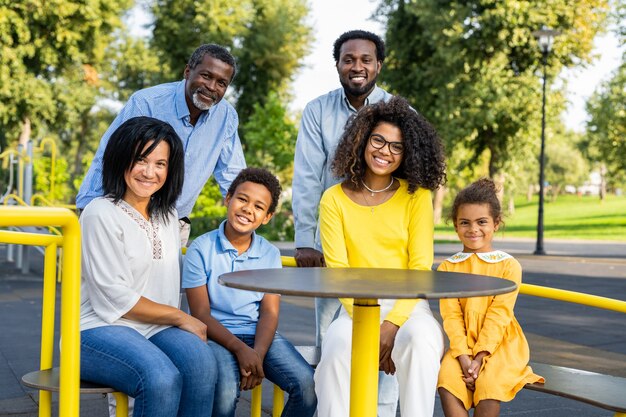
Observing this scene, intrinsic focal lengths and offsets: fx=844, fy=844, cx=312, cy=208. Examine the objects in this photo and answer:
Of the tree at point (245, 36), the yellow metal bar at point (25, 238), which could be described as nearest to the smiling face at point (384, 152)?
the yellow metal bar at point (25, 238)

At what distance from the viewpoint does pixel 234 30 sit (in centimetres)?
3650

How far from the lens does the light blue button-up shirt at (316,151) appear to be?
4.17 metres

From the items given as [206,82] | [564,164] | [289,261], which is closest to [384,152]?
[289,261]

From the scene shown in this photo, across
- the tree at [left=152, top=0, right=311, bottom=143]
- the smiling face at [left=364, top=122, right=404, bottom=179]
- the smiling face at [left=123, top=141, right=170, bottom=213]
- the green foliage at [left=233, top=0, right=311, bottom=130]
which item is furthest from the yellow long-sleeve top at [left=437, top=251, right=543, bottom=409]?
the green foliage at [left=233, top=0, right=311, bottom=130]

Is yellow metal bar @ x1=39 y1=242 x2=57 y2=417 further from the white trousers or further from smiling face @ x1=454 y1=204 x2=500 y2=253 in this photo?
smiling face @ x1=454 y1=204 x2=500 y2=253

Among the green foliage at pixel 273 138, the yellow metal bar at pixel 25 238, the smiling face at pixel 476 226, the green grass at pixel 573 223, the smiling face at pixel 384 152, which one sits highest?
the green foliage at pixel 273 138

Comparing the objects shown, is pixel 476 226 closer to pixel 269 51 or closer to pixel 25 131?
pixel 25 131

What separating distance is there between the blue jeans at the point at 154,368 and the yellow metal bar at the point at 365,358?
61cm

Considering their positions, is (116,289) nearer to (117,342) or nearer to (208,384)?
(117,342)

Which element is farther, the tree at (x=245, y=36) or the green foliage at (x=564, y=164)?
the green foliage at (x=564, y=164)

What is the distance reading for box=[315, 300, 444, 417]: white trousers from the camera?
3.21 metres

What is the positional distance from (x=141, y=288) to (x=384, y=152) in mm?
1207

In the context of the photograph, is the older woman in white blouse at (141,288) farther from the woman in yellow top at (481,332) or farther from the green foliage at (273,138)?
the green foliage at (273,138)

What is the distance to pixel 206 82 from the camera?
4305mm
